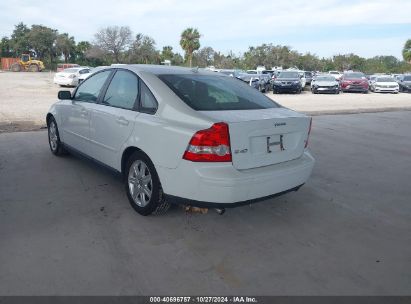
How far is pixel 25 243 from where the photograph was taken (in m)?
3.29

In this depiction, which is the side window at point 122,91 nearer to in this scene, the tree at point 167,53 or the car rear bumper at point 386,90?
the car rear bumper at point 386,90

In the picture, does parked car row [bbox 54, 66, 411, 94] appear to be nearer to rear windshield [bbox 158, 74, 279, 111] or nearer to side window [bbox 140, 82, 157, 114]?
rear windshield [bbox 158, 74, 279, 111]

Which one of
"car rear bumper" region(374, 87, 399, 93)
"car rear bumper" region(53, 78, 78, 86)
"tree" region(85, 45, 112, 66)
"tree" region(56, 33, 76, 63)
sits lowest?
"car rear bumper" region(374, 87, 399, 93)

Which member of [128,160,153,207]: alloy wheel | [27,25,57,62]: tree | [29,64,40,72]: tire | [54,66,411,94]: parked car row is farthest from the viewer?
[27,25,57,62]: tree

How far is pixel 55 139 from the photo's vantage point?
6.13 m

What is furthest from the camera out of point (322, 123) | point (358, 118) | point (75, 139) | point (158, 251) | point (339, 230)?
point (358, 118)

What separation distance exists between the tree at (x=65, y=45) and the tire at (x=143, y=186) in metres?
71.2

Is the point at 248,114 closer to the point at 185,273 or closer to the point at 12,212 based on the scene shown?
the point at 185,273

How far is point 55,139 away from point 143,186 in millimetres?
2951

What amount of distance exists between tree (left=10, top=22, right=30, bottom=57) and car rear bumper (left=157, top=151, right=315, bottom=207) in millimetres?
74978

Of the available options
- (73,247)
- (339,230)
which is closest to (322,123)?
(339,230)

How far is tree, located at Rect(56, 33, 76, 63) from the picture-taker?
223ft

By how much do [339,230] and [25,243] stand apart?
3.00 metres

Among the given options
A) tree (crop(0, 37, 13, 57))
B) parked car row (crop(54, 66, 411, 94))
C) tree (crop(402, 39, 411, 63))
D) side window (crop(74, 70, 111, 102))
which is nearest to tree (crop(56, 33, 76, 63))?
tree (crop(0, 37, 13, 57))
